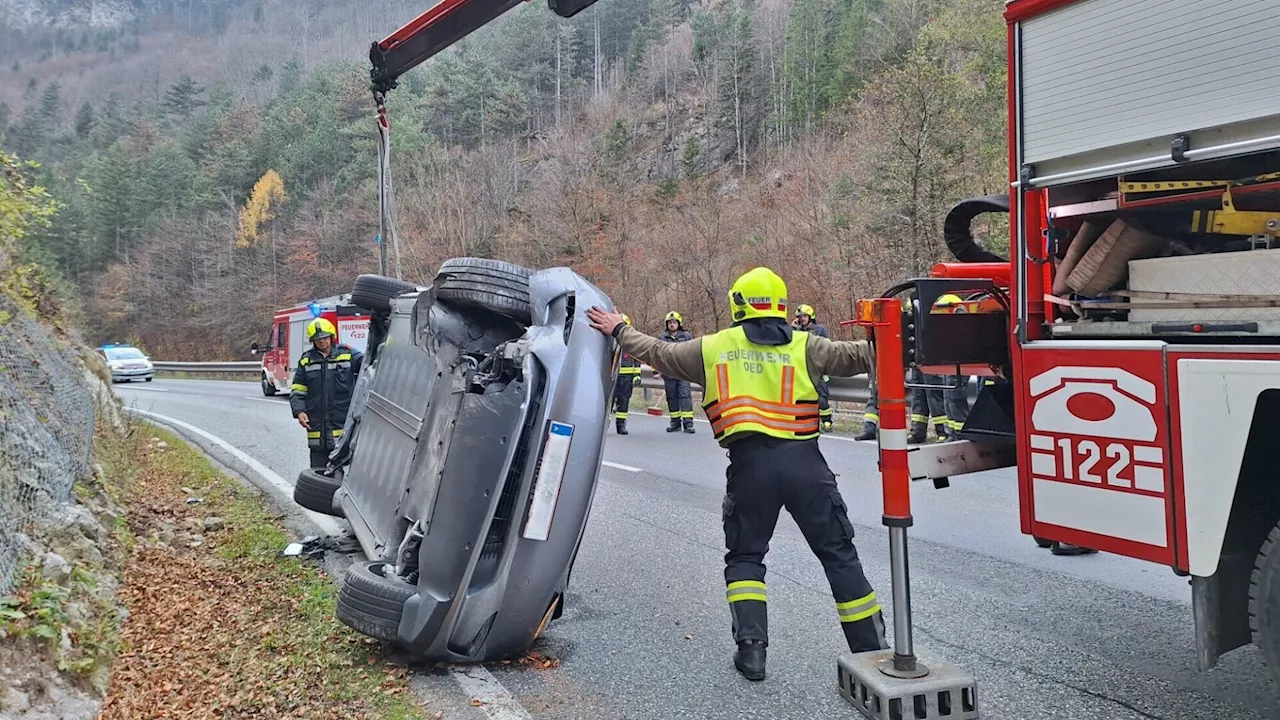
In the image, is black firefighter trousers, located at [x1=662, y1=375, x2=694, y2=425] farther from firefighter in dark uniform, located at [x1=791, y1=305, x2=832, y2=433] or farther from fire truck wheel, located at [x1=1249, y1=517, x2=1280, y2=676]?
fire truck wheel, located at [x1=1249, y1=517, x2=1280, y2=676]

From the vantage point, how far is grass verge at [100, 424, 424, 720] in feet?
11.3

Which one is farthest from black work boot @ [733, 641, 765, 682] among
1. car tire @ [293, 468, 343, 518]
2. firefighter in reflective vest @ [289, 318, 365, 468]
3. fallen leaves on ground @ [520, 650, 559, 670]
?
firefighter in reflective vest @ [289, 318, 365, 468]

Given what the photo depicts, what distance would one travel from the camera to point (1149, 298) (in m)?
2.79

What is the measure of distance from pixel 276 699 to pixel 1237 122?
12.5 feet

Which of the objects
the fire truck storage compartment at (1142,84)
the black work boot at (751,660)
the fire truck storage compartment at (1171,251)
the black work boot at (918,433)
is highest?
the fire truck storage compartment at (1142,84)

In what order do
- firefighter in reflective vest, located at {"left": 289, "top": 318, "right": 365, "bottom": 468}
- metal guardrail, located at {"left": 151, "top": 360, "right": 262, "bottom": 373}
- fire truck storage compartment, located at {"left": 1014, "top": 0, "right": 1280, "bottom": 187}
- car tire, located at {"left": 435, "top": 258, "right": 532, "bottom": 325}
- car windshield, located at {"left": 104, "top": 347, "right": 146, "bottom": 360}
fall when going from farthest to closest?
metal guardrail, located at {"left": 151, "top": 360, "right": 262, "bottom": 373} → car windshield, located at {"left": 104, "top": 347, "right": 146, "bottom": 360} → firefighter in reflective vest, located at {"left": 289, "top": 318, "right": 365, "bottom": 468} → car tire, located at {"left": 435, "top": 258, "right": 532, "bottom": 325} → fire truck storage compartment, located at {"left": 1014, "top": 0, "right": 1280, "bottom": 187}

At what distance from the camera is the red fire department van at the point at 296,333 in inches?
734

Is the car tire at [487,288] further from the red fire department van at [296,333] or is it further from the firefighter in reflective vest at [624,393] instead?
the red fire department van at [296,333]

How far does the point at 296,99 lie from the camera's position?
191ft

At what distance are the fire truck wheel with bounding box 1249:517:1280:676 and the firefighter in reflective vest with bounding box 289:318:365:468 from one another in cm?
658

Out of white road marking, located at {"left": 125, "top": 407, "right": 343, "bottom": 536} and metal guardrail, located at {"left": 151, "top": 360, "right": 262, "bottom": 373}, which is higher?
metal guardrail, located at {"left": 151, "top": 360, "right": 262, "bottom": 373}

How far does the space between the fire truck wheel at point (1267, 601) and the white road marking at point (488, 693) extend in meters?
2.35

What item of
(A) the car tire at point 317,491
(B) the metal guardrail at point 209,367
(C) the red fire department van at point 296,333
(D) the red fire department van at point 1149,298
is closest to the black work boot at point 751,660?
(D) the red fire department van at point 1149,298

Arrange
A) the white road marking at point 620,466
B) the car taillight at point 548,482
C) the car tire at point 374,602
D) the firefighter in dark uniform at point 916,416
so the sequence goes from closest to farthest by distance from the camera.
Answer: the car taillight at point 548,482, the car tire at point 374,602, the white road marking at point 620,466, the firefighter in dark uniform at point 916,416
